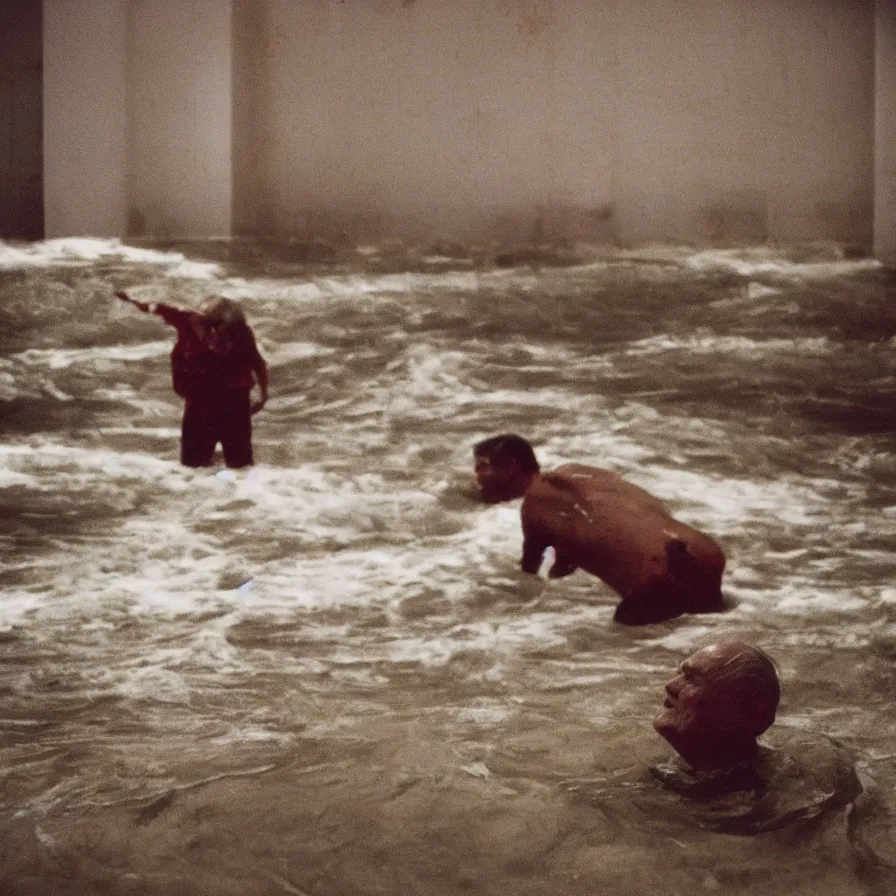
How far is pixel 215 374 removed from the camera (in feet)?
22.9

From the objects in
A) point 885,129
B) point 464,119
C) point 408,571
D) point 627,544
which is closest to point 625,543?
point 627,544

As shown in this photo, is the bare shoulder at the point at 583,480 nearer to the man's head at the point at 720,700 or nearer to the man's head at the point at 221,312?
the man's head at the point at 720,700

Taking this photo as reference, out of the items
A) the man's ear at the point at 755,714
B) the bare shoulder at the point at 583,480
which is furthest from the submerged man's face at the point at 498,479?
the man's ear at the point at 755,714

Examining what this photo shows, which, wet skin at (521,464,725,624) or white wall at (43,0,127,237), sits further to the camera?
white wall at (43,0,127,237)

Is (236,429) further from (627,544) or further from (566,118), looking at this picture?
(566,118)

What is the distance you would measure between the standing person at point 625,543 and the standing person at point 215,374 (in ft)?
6.03

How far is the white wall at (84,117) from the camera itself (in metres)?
13.5

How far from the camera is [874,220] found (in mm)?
13242

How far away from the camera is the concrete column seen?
42.4ft

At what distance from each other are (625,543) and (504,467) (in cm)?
86

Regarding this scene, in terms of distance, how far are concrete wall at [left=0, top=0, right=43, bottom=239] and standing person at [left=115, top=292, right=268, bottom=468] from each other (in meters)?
7.49

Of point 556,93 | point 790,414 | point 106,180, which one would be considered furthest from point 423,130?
point 790,414

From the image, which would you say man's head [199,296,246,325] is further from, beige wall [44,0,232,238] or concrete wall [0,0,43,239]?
concrete wall [0,0,43,239]

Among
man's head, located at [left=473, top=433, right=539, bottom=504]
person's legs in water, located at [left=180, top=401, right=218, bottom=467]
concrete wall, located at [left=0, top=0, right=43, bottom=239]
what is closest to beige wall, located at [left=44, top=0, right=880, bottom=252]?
concrete wall, located at [left=0, top=0, right=43, bottom=239]
